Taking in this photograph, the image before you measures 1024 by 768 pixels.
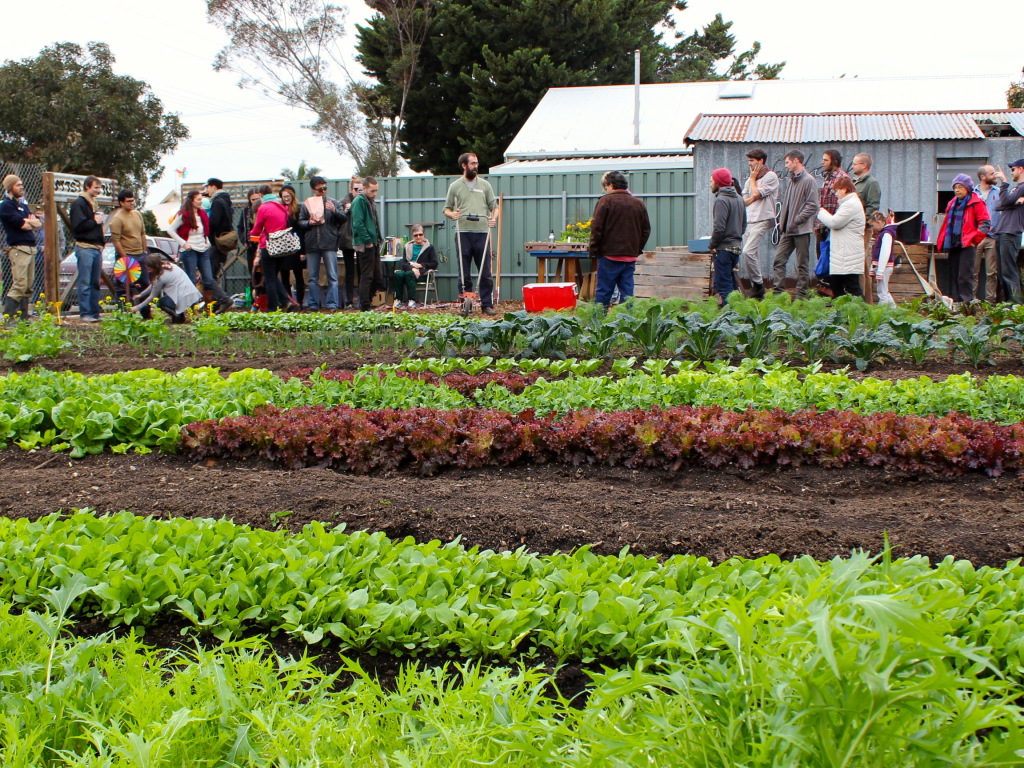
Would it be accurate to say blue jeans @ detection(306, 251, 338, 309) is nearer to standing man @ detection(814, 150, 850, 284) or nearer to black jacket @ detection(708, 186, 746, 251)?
black jacket @ detection(708, 186, 746, 251)

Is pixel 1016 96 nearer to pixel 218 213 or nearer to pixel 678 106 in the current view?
pixel 678 106

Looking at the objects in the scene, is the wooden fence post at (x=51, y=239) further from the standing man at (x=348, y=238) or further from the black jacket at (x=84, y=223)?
the standing man at (x=348, y=238)

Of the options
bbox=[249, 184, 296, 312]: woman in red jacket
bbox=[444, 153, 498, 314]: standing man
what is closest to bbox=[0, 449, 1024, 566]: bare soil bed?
bbox=[444, 153, 498, 314]: standing man

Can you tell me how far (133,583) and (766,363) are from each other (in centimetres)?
545

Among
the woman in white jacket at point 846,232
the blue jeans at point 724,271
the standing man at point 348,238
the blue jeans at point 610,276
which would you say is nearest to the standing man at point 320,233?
the standing man at point 348,238

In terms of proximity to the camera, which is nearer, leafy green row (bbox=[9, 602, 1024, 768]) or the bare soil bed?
leafy green row (bbox=[9, 602, 1024, 768])

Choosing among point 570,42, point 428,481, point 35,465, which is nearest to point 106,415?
point 35,465

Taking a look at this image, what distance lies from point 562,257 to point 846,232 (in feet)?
19.8

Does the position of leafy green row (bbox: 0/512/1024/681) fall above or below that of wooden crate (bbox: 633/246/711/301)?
below

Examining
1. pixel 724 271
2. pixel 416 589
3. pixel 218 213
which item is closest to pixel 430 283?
pixel 218 213

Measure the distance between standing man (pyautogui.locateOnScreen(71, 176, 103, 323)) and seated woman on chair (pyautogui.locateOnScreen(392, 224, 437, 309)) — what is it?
5.24 metres

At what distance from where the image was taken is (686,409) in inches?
180

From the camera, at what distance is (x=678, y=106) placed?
23.5 meters

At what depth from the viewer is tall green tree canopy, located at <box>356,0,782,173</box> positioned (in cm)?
2802
